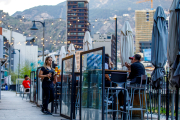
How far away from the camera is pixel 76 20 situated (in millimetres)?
139375

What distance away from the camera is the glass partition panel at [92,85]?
6064 millimetres

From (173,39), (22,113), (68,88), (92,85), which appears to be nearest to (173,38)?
(173,39)

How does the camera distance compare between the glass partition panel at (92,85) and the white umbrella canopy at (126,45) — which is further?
the white umbrella canopy at (126,45)

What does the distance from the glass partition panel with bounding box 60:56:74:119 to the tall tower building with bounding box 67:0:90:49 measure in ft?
428

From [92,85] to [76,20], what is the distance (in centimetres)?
13453

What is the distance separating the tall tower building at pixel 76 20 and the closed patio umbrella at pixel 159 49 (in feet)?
430

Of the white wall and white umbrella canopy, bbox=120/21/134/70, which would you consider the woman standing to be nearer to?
white umbrella canopy, bbox=120/21/134/70

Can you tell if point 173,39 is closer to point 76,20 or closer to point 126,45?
point 126,45

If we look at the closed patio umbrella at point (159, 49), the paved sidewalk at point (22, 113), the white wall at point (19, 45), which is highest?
the white wall at point (19, 45)

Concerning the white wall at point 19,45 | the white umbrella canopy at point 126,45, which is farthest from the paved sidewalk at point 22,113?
the white wall at point 19,45

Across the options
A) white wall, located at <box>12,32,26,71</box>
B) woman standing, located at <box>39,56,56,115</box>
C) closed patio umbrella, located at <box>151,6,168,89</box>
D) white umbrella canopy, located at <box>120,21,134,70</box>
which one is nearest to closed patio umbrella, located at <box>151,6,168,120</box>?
closed patio umbrella, located at <box>151,6,168,89</box>

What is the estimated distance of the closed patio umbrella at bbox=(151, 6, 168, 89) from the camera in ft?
27.4

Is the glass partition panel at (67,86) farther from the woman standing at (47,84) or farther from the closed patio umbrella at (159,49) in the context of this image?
the closed patio umbrella at (159,49)

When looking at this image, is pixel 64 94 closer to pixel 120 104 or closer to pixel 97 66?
pixel 120 104
